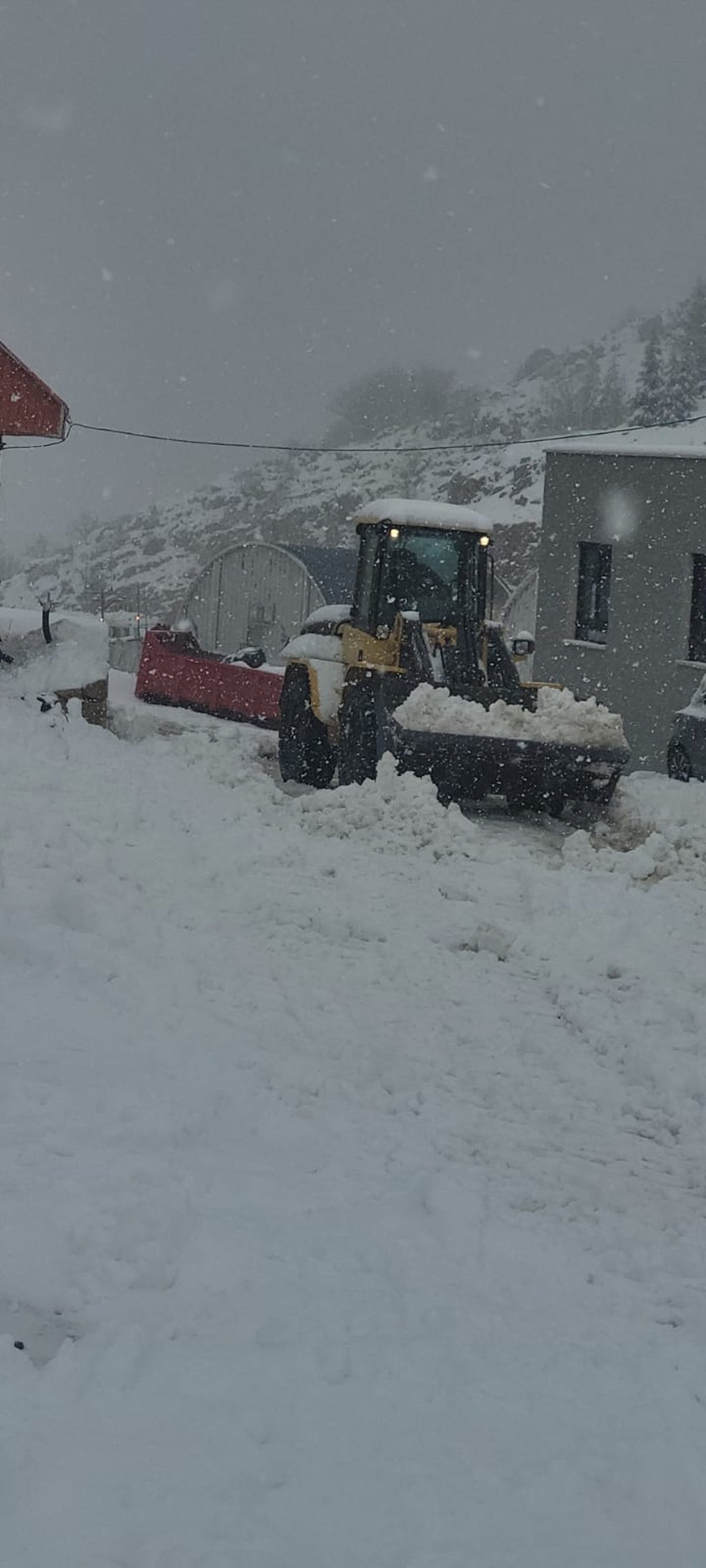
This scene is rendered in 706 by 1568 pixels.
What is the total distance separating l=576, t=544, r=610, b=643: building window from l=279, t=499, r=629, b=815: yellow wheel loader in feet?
26.3

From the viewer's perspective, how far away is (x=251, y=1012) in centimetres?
561

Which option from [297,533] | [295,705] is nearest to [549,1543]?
[295,705]

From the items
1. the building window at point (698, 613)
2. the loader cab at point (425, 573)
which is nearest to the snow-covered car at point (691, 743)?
the loader cab at point (425, 573)

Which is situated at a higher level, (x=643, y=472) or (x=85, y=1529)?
(x=643, y=472)

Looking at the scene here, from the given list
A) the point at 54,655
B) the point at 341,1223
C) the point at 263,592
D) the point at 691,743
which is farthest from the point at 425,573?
the point at 263,592

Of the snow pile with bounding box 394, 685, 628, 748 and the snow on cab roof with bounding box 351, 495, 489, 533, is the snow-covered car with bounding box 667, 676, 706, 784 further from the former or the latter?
the snow on cab roof with bounding box 351, 495, 489, 533

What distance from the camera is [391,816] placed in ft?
33.4

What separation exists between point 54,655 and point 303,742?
2.88 meters

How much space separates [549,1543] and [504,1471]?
21cm

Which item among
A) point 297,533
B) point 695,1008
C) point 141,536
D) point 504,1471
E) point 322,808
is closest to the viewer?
point 504,1471

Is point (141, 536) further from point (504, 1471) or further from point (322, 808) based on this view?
point (504, 1471)

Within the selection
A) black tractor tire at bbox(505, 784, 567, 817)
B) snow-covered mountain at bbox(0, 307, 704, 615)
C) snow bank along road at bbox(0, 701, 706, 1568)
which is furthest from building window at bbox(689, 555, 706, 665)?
snow-covered mountain at bbox(0, 307, 704, 615)

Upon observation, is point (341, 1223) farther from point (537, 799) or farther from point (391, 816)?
point (537, 799)

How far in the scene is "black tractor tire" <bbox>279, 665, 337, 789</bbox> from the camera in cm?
1377
